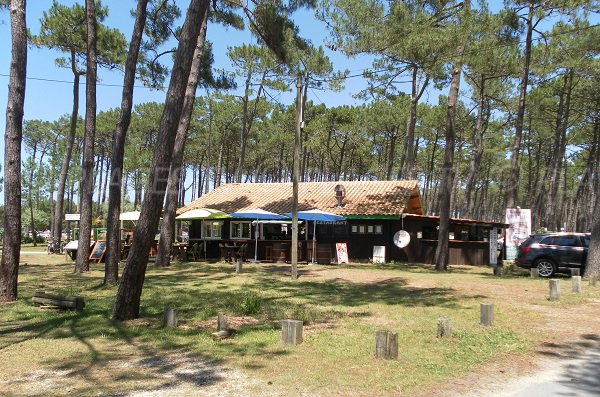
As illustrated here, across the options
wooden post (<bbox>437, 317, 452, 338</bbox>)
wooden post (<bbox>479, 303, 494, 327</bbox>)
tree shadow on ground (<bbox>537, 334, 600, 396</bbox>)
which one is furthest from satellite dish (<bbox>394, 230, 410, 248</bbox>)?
wooden post (<bbox>437, 317, 452, 338</bbox>)

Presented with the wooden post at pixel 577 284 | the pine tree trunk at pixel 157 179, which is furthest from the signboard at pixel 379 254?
the pine tree trunk at pixel 157 179

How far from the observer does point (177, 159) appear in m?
17.5

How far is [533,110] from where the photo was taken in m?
32.4

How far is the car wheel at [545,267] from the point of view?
1506cm

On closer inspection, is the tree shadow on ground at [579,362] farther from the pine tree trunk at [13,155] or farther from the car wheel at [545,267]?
the pine tree trunk at [13,155]

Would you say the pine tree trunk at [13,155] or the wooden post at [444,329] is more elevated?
the pine tree trunk at [13,155]

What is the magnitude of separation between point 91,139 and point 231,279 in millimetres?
6020

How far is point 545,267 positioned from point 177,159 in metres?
12.7

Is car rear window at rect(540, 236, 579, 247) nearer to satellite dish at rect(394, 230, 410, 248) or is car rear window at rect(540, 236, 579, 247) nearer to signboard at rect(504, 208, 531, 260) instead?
signboard at rect(504, 208, 531, 260)

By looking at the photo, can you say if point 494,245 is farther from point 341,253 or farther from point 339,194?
point 339,194

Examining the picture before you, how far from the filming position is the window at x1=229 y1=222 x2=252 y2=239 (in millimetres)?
23125

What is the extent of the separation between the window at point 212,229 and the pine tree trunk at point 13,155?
13805 millimetres

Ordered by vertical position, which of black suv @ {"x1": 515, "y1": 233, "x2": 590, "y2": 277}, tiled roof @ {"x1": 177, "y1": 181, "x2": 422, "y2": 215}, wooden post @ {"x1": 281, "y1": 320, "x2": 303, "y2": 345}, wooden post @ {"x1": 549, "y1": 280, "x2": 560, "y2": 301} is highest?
tiled roof @ {"x1": 177, "y1": 181, "x2": 422, "y2": 215}

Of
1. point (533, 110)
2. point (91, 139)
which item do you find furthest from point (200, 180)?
point (91, 139)
